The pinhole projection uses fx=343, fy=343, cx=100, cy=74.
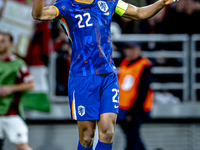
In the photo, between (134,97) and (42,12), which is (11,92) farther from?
(42,12)

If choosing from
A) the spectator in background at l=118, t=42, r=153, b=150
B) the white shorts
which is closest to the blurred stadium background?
the spectator in background at l=118, t=42, r=153, b=150

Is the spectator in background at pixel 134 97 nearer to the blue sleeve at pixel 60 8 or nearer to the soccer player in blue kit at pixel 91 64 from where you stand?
the soccer player in blue kit at pixel 91 64

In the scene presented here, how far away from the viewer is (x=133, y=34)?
796 cm

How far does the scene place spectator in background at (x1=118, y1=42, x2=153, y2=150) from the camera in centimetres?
587

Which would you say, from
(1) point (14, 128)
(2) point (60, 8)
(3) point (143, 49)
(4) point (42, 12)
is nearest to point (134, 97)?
(1) point (14, 128)

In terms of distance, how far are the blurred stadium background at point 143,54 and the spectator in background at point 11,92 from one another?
195 cm

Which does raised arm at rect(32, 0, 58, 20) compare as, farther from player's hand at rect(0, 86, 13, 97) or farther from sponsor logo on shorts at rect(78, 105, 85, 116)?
player's hand at rect(0, 86, 13, 97)

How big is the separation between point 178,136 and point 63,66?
297 cm

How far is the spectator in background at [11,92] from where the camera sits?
5.25m

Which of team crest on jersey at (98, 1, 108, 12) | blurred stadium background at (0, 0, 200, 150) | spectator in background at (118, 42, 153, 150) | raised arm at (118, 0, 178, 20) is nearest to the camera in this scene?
team crest on jersey at (98, 1, 108, 12)

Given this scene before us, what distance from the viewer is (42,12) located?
3.30 m

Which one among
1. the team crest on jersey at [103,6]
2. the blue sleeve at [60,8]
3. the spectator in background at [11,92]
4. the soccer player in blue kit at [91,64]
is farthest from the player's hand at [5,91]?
the team crest on jersey at [103,6]

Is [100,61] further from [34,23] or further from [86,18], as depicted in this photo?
[34,23]

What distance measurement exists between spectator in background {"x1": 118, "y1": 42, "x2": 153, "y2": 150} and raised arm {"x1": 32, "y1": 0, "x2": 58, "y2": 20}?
2.75 metres
